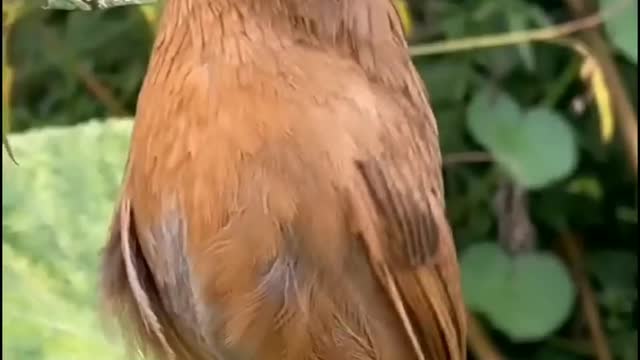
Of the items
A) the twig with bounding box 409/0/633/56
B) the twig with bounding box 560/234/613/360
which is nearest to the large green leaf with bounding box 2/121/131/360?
the twig with bounding box 409/0/633/56

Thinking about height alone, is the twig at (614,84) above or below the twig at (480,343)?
above

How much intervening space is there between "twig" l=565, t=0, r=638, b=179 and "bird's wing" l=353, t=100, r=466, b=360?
2.80ft

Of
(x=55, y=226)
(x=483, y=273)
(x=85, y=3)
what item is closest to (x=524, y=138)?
(x=483, y=273)

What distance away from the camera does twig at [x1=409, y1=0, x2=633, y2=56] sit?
4.18 ft

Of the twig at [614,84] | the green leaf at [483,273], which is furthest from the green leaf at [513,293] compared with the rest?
the twig at [614,84]

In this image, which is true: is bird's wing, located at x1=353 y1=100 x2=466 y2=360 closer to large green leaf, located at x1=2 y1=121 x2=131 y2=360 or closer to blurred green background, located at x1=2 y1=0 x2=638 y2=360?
large green leaf, located at x1=2 y1=121 x2=131 y2=360

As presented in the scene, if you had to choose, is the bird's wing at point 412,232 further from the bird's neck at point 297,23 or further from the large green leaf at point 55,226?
the large green leaf at point 55,226

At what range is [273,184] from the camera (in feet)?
1.61

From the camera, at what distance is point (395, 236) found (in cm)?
52

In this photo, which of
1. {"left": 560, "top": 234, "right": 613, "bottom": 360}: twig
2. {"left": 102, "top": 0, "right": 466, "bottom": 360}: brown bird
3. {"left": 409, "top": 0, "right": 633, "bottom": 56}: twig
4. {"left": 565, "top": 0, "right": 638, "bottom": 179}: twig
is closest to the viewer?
{"left": 102, "top": 0, "right": 466, "bottom": 360}: brown bird

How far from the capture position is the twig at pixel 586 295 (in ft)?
4.99

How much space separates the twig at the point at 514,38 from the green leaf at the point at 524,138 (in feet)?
0.20

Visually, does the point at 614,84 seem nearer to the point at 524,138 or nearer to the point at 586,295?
the point at 524,138

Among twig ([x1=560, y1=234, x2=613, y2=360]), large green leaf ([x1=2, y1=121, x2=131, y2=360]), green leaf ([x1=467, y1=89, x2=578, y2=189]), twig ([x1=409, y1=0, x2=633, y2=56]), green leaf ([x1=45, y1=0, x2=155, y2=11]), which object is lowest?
twig ([x1=560, y1=234, x2=613, y2=360])
